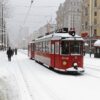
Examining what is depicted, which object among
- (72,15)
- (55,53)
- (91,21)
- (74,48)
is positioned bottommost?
(55,53)

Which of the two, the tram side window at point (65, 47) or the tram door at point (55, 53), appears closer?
the tram side window at point (65, 47)

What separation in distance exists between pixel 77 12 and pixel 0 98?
156m

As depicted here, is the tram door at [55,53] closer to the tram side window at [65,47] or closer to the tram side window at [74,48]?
the tram side window at [65,47]

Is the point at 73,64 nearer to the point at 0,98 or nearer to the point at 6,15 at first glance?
the point at 0,98

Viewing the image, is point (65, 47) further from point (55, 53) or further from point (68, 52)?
point (55, 53)

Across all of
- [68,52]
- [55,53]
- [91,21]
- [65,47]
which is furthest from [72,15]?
[68,52]

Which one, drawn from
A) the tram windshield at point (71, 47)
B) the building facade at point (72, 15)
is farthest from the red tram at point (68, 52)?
the building facade at point (72, 15)

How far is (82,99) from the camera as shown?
14.6m

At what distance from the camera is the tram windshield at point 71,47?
2756cm

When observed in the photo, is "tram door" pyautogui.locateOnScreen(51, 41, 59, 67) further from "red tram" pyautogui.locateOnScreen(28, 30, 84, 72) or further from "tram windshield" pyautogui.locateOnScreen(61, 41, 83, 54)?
"tram windshield" pyautogui.locateOnScreen(61, 41, 83, 54)

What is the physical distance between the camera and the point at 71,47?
27.6 metres

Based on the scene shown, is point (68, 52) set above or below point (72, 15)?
below

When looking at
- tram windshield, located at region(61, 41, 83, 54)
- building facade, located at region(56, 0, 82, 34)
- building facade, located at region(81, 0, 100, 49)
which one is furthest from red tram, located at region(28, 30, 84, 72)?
building facade, located at region(56, 0, 82, 34)

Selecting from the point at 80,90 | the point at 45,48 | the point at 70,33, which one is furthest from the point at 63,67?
the point at 80,90
